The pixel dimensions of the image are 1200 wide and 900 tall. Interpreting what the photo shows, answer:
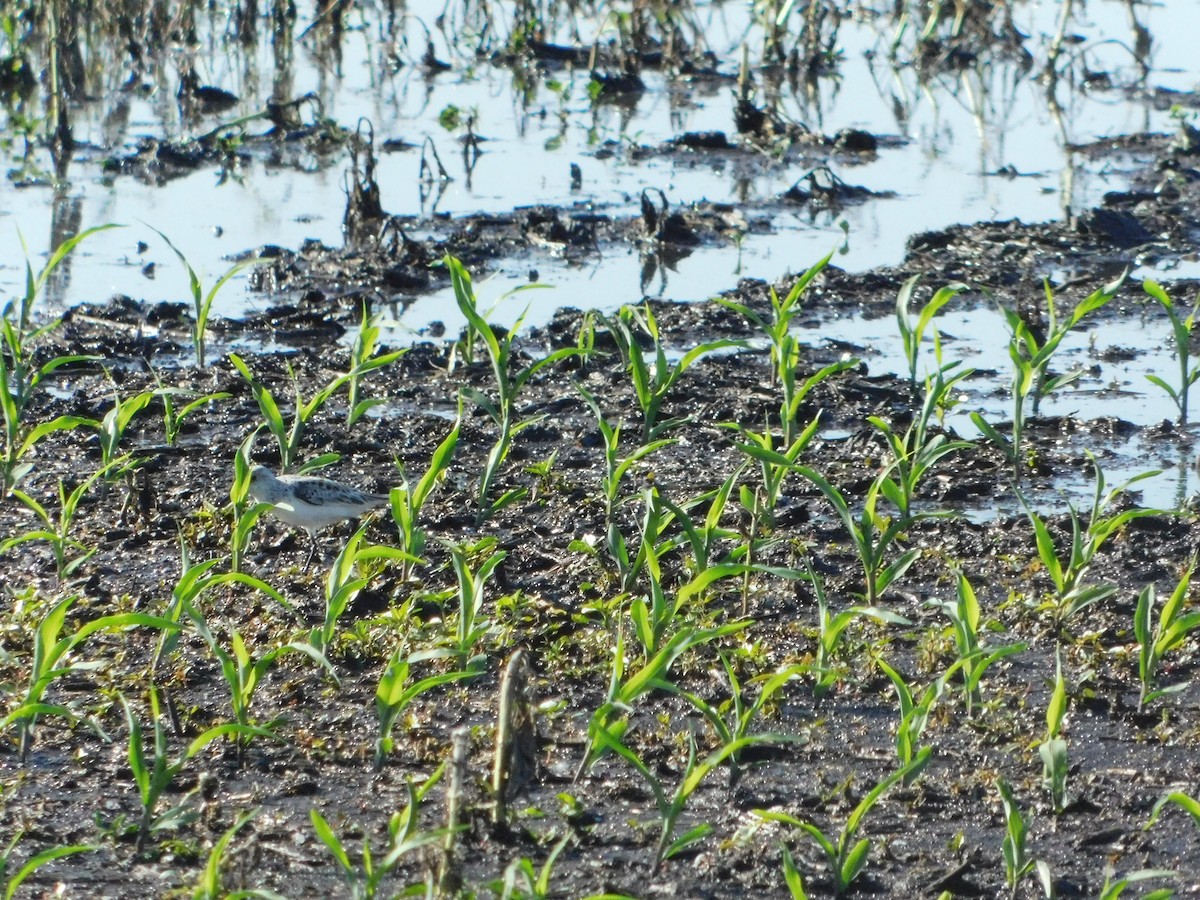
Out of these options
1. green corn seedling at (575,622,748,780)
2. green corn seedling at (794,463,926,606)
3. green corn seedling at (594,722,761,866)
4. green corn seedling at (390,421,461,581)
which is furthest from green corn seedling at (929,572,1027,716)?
green corn seedling at (390,421,461,581)

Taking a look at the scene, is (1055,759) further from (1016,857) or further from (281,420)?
(281,420)

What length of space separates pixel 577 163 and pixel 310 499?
6169mm

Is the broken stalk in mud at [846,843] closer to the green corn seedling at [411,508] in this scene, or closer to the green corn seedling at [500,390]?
the green corn seedling at [411,508]

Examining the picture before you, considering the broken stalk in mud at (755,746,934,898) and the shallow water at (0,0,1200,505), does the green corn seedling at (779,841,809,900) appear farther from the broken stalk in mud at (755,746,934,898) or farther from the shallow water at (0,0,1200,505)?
the shallow water at (0,0,1200,505)

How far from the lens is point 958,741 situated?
156 inches

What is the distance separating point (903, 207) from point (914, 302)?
6.33ft

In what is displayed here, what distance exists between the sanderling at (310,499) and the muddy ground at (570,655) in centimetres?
17

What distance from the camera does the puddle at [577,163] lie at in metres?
8.59

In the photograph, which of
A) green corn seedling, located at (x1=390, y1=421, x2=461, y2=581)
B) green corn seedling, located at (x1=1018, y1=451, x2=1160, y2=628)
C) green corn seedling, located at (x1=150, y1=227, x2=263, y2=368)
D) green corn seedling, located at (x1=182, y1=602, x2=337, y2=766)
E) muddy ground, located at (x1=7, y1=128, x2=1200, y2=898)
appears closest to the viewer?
muddy ground, located at (x1=7, y1=128, x2=1200, y2=898)

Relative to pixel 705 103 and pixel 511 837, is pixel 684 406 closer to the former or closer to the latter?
pixel 511 837

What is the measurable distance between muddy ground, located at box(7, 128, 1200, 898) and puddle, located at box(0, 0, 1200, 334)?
979mm

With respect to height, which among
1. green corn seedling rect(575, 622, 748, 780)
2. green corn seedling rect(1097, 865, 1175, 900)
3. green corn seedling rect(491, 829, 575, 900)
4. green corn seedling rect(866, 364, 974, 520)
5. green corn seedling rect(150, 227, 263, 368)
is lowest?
green corn seedling rect(1097, 865, 1175, 900)

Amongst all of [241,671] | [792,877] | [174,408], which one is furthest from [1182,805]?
[174,408]

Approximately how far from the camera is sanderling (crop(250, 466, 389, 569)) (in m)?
4.97
